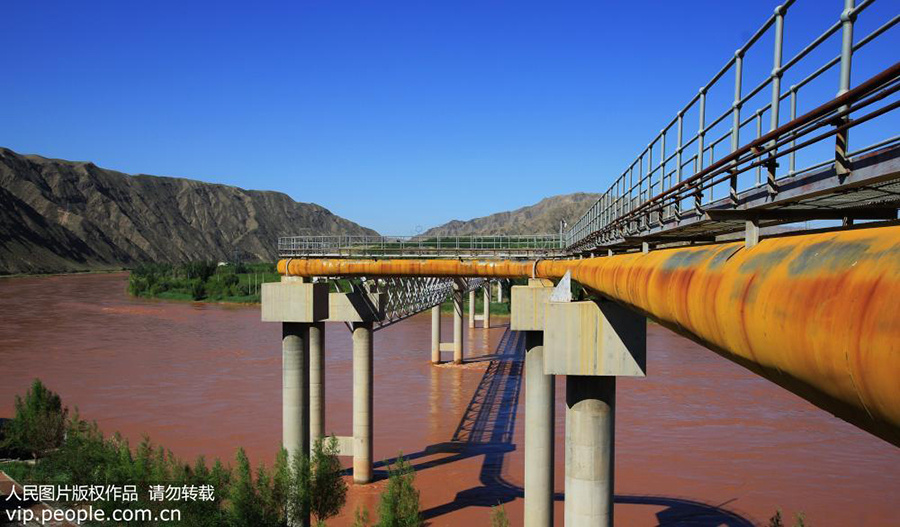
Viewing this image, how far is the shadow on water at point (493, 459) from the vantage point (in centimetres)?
1919

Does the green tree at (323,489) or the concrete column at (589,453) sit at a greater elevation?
the concrete column at (589,453)

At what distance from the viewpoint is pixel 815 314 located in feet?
8.83

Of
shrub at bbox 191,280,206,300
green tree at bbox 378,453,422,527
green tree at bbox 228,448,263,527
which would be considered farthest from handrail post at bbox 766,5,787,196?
shrub at bbox 191,280,206,300

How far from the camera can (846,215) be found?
17.2 feet

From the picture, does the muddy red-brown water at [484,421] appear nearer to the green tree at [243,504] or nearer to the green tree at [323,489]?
the green tree at [323,489]

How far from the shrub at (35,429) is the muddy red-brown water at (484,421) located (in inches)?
172

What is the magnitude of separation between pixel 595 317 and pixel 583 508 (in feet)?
9.67

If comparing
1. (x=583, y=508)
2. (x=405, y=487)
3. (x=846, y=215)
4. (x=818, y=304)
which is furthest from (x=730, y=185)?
(x=405, y=487)

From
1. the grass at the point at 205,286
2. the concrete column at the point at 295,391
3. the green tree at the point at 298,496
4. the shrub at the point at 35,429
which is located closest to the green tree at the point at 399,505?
the green tree at the point at 298,496

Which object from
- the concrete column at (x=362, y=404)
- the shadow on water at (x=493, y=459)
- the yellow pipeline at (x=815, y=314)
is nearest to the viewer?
the yellow pipeline at (x=815, y=314)

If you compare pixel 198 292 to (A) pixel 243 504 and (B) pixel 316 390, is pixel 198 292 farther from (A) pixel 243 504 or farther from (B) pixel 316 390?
(A) pixel 243 504

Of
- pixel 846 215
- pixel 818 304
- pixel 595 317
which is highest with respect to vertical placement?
pixel 846 215

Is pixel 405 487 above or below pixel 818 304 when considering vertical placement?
below

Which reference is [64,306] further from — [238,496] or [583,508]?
[583,508]
